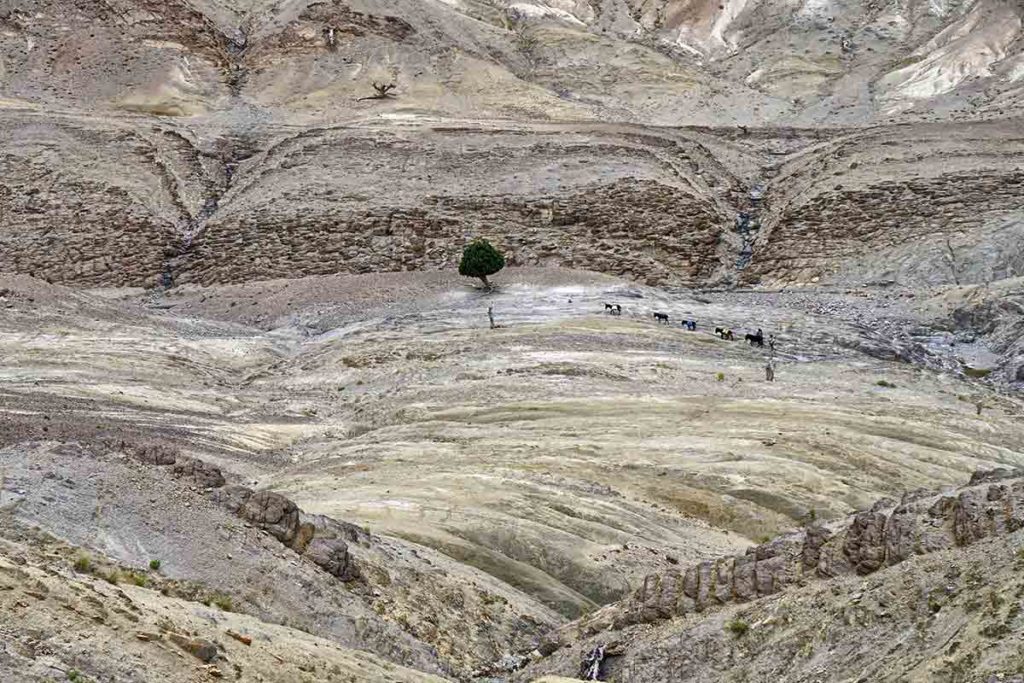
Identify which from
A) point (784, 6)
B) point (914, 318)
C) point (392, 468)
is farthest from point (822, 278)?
point (784, 6)

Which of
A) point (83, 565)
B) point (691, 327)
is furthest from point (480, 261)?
point (83, 565)

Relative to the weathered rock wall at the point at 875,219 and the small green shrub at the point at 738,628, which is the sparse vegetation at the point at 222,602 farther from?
the weathered rock wall at the point at 875,219

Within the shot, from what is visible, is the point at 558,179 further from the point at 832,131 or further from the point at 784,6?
the point at 784,6

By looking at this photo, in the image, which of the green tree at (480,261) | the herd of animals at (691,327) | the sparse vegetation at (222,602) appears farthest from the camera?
the green tree at (480,261)

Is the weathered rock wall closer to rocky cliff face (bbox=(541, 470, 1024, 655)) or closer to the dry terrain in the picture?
the dry terrain

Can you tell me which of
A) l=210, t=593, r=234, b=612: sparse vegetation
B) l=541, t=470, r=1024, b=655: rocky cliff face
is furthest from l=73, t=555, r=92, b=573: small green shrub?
l=541, t=470, r=1024, b=655: rocky cliff face

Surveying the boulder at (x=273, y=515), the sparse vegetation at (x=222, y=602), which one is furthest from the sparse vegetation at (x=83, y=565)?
the boulder at (x=273, y=515)

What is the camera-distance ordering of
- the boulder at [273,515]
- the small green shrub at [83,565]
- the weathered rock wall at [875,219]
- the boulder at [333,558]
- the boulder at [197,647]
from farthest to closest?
the weathered rock wall at [875,219] < the boulder at [273,515] < the boulder at [333,558] < the small green shrub at [83,565] < the boulder at [197,647]
